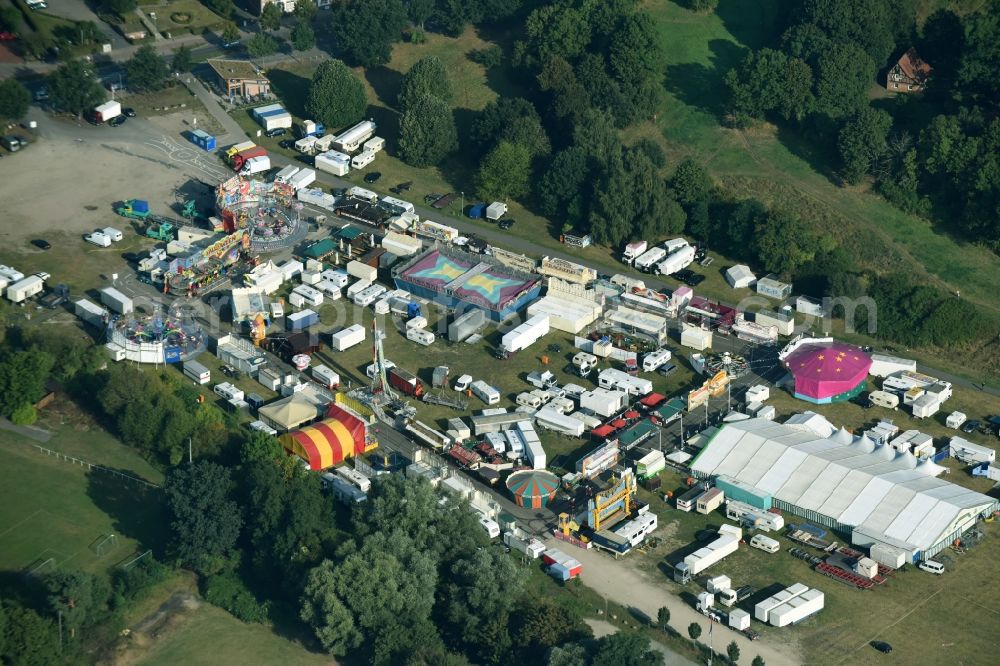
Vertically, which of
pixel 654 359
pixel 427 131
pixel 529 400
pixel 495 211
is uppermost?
pixel 427 131

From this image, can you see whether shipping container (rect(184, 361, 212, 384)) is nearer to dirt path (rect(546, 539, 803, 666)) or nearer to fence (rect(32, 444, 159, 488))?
fence (rect(32, 444, 159, 488))

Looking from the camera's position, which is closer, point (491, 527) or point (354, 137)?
point (491, 527)

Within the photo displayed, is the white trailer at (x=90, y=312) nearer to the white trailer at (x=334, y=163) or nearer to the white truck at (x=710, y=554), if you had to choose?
the white trailer at (x=334, y=163)

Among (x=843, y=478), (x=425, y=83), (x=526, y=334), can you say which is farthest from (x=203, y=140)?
(x=843, y=478)

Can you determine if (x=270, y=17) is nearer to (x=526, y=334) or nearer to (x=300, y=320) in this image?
(x=300, y=320)

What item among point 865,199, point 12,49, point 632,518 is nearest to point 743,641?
point 632,518

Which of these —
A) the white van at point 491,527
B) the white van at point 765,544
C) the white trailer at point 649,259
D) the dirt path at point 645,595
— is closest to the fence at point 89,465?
the white van at point 491,527

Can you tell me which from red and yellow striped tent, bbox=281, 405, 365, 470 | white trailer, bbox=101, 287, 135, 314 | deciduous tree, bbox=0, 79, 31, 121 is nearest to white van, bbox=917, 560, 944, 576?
red and yellow striped tent, bbox=281, 405, 365, 470
